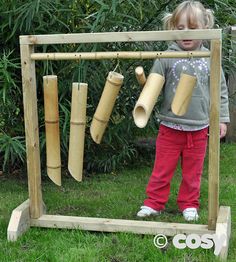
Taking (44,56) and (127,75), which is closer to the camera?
(44,56)

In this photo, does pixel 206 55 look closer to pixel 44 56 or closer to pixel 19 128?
pixel 44 56

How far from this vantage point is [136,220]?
369cm

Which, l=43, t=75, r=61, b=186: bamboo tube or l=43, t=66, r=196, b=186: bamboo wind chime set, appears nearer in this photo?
l=43, t=66, r=196, b=186: bamboo wind chime set

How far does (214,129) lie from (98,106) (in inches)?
26.8

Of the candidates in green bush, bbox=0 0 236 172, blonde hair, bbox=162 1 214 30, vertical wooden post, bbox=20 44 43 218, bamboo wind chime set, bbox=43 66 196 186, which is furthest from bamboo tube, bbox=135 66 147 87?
green bush, bbox=0 0 236 172

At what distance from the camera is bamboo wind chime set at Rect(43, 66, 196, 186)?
3086mm

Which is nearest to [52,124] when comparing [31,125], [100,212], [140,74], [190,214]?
[31,125]

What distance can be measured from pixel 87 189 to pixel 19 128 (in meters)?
0.77

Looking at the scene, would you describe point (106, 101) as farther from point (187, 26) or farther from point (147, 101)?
point (187, 26)

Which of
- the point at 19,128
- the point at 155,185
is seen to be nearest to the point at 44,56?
the point at 155,185

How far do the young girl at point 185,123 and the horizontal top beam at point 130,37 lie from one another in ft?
0.78

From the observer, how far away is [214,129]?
320cm

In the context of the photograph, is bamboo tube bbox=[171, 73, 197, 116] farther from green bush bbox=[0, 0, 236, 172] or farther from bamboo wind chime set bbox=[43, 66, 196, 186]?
green bush bbox=[0, 0, 236, 172]

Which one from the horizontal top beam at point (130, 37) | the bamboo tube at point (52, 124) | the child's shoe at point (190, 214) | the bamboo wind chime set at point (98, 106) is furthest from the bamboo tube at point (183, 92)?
the child's shoe at point (190, 214)
